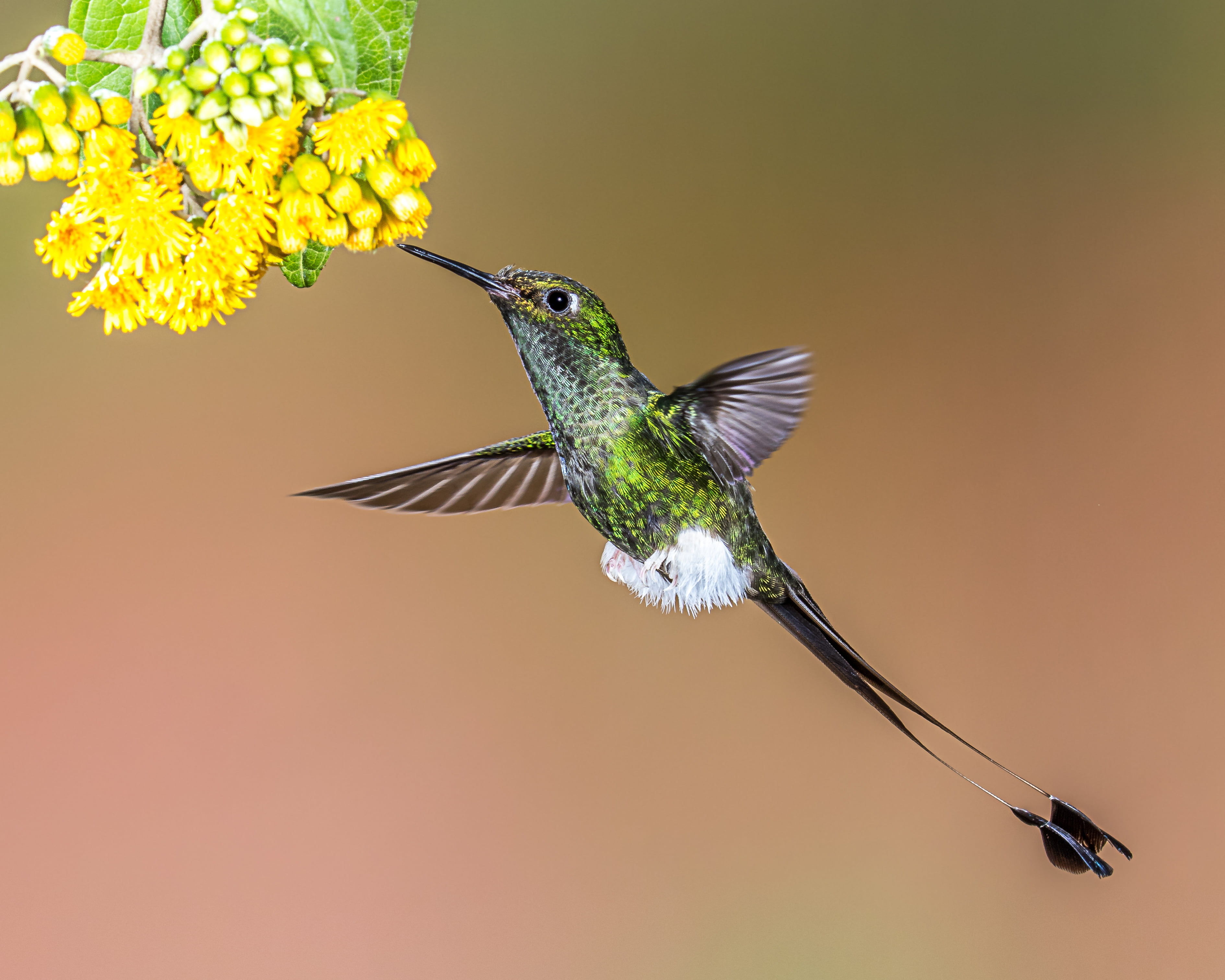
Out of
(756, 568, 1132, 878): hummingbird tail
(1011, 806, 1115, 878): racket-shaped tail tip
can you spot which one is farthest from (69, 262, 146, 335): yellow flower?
(1011, 806, 1115, 878): racket-shaped tail tip

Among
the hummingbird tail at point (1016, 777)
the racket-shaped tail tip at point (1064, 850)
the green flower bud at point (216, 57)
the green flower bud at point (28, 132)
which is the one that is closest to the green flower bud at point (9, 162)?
the green flower bud at point (28, 132)

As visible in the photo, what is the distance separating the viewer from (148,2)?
0.51 metres

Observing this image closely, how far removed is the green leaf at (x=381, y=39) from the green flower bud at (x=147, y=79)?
0.09m

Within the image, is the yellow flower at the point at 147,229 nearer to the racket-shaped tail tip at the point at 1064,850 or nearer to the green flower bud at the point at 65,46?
the green flower bud at the point at 65,46

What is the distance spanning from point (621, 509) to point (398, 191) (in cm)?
22

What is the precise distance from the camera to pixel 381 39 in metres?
0.51

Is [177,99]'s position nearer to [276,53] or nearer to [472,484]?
[276,53]

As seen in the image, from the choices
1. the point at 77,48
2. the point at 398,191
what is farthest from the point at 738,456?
the point at 77,48

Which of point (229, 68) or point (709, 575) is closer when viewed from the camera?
point (229, 68)

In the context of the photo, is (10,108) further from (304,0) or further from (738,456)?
(738,456)

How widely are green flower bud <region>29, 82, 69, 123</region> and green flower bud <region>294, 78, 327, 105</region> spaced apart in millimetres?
104

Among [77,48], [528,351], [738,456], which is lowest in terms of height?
[738,456]

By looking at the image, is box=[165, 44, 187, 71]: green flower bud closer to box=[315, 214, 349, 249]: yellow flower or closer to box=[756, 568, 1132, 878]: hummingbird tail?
box=[315, 214, 349, 249]: yellow flower

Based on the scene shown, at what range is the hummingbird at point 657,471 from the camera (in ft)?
1.71
